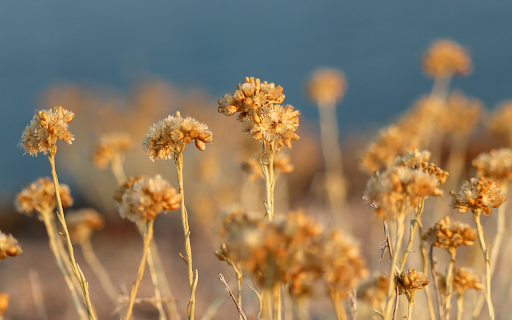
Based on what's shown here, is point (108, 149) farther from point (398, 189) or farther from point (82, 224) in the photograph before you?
point (398, 189)

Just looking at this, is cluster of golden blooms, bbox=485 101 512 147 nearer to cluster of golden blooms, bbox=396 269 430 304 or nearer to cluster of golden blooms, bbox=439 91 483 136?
cluster of golden blooms, bbox=439 91 483 136

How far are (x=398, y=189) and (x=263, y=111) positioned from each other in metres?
0.57

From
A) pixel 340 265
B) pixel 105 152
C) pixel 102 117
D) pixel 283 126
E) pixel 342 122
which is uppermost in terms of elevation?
pixel 342 122

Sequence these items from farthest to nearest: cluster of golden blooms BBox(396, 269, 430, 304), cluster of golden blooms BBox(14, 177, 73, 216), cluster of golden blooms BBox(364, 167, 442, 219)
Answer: cluster of golden blooms BBox(14, 177, 73, 216) < cluster of golden blooms BBox(396, 269, 430, 304) < cluster of golden blooms BBox(364, 167, 442, 219)

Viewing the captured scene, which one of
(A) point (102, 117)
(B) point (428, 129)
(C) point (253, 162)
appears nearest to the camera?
(C) point (253, 162)

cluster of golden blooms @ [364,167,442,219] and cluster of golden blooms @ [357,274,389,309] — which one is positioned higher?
cluster of golden blooms @ [364,167,442,219]

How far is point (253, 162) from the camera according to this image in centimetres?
218

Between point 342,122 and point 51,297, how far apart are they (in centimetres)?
1259

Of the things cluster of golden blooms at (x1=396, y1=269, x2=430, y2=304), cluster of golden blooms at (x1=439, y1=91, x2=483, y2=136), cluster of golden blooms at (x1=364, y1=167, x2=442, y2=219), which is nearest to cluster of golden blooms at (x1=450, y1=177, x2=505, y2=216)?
cluster of golden blooms at (x1=396, y1=269, x2=430, y2=304)

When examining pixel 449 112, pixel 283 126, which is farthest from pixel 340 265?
pixel 449 112

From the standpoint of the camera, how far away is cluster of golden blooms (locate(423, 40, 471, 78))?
3520 millimetres

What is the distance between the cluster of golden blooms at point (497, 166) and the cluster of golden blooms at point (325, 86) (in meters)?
2.67

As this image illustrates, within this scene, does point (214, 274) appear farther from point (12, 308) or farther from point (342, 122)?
point (342, 122)

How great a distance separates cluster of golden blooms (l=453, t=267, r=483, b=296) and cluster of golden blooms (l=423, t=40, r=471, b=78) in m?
2.44
